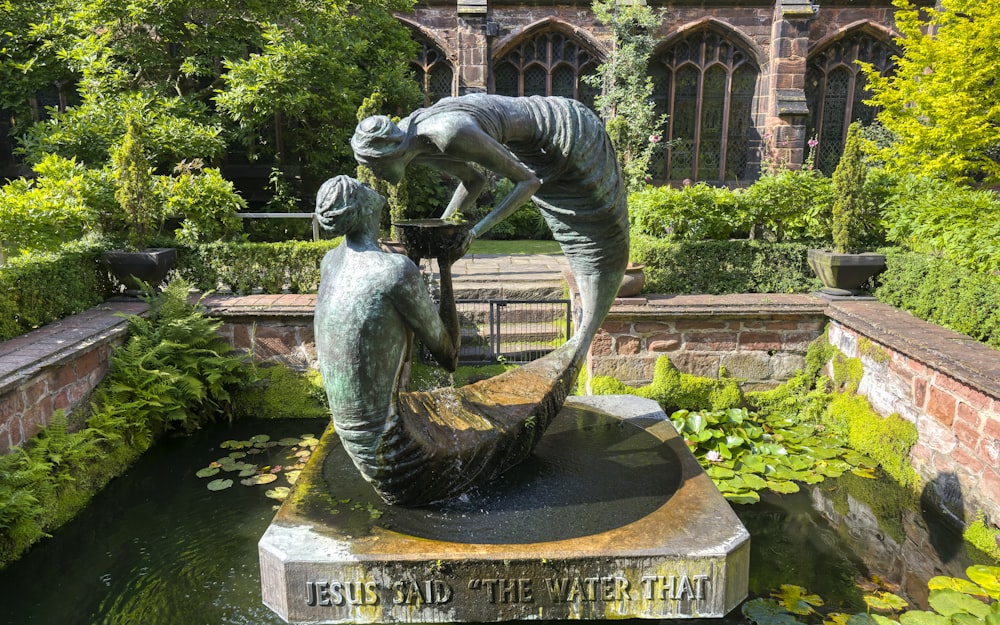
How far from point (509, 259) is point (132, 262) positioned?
564cm

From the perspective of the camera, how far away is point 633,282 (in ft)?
22.4

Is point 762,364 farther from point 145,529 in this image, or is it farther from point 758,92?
point 758,92

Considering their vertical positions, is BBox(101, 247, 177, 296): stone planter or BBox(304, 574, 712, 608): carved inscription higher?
BBox(101, 247, 177, 296): stone planter

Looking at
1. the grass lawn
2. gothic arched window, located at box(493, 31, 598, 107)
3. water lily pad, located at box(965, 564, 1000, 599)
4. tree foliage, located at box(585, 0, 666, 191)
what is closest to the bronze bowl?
water lily pad, located at box(965, 564, 1000, 599)

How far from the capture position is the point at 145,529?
185 inches

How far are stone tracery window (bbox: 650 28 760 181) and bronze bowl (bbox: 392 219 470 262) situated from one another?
43.4 ft

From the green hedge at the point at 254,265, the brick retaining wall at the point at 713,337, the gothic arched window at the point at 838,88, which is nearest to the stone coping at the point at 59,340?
the green hedge at the point at 254,265

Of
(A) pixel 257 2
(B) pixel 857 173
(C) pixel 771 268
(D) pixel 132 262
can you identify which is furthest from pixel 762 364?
(A) pixel 257 2

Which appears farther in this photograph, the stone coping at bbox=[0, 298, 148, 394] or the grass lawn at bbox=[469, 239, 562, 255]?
the grass lawn at bbox=[469, 239, 562, 255]

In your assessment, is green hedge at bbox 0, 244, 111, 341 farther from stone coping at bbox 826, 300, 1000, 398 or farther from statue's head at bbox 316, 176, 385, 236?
stone coping at bbox 826, 300, 1000, 398

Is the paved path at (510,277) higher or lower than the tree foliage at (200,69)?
lower

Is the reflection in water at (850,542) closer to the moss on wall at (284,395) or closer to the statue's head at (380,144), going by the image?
the statue's head at (380,144)

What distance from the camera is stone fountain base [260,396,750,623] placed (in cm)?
259

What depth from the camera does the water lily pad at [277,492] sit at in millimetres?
5059
